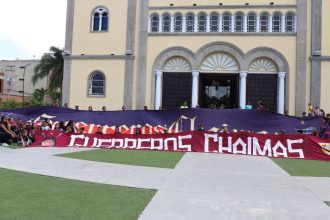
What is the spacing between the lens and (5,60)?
8350 centimetres

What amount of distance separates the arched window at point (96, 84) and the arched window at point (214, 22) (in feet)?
28.8

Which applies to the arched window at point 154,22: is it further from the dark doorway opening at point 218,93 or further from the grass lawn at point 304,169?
the grass lawn at point 304,169

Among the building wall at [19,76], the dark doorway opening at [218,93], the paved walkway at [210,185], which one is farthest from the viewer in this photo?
the building wall at [19,76]

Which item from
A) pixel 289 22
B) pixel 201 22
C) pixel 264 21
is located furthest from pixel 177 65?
pixel 289 22

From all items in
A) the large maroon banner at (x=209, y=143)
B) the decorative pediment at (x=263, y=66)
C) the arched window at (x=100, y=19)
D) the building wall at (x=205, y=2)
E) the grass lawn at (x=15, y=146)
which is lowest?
the grass lawn at (x=15, y=146)

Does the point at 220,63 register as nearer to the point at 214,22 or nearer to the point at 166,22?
the point at 214,22

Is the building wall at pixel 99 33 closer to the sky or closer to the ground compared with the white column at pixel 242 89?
closer to the sky

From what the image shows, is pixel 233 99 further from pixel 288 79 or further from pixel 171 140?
pixel 171 140

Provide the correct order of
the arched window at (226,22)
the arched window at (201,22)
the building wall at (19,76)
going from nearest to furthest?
1. the arched window at (226,22)
2. the arched window at (201,22)
3. the building wall at (19,76)

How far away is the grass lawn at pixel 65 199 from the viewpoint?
603 centimetres

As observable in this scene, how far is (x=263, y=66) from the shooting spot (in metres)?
26.2

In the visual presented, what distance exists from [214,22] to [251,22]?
2.57 metres

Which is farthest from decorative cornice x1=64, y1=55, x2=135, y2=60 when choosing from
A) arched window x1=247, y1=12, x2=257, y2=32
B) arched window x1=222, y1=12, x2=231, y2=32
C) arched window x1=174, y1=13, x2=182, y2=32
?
arched window x1=247, y1=12, x2=257, y2=32

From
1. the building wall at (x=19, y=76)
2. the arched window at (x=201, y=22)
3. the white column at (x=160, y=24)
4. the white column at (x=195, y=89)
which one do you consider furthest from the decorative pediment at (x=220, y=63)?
the building wall at (x=19, y=76)
